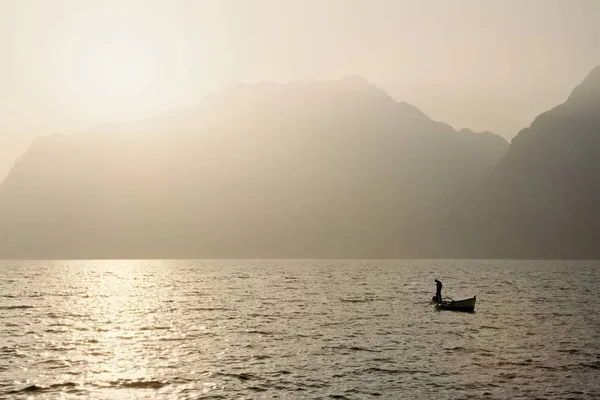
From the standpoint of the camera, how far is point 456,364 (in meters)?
30.5

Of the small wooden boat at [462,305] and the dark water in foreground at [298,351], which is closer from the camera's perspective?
the dark water in foreground at [298,351]

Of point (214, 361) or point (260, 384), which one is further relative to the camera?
point (214, 361)

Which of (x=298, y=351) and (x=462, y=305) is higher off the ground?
(x=462, y=305)

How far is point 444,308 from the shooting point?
186 ft

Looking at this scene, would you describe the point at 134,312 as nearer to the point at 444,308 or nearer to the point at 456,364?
the point at 444,308

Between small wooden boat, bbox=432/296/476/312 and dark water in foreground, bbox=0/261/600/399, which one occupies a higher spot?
small wooden boat, bbox=432/296/476/312

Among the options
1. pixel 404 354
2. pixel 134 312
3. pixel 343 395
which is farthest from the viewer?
pixel 134 312

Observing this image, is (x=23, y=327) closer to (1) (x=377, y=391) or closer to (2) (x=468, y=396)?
(1) (x=377, y=391)

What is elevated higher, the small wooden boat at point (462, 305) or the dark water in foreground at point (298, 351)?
the small wooden boat at point (462, 305)

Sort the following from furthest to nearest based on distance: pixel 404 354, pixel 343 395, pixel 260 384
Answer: pixel 404 354 < pixel 260 384 < pixel 343 395

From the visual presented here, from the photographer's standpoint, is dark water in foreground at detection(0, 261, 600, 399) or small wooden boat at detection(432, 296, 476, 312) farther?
small wooden boat at detection(432, 296, 476, 312)

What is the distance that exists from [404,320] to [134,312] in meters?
27.1

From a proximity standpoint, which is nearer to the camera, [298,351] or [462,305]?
[298,351]

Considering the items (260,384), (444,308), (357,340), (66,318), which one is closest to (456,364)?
(357,340)
